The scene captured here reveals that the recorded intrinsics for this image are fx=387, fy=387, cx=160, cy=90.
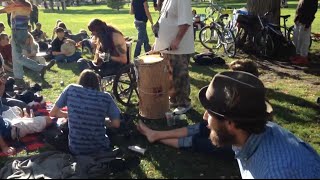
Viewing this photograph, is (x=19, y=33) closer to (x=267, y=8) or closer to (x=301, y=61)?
(x=267, y=8)

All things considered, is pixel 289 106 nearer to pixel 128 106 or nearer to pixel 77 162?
pixel 128 106

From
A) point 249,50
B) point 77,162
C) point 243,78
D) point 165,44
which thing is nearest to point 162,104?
point 165,44

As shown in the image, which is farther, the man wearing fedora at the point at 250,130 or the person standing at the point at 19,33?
the person standing at the point at 19,33

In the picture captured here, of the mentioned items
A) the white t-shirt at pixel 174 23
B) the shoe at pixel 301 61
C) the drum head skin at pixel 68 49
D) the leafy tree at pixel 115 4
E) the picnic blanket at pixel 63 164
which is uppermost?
the leafy tree at pixel 115 4

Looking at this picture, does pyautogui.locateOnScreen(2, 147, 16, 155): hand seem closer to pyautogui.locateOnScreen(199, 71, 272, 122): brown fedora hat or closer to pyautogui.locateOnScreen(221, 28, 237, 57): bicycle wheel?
pyautogui.locateOnScreen(199, 71, 272, 122): brown fedora hat

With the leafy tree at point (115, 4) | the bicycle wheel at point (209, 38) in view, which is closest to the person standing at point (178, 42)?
the bicycle wheel at point (209, 38)

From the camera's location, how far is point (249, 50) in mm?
10578

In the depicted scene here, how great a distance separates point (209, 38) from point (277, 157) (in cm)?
1062

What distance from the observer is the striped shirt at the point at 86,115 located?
162 inches

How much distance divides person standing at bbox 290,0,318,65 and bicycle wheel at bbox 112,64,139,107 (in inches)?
193

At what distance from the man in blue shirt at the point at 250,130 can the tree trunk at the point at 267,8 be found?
891cm

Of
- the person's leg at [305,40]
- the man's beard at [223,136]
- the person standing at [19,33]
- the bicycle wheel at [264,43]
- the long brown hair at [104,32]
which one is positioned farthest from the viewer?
the bicycle wheel at [264,43]

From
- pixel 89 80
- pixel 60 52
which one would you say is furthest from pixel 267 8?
pixel 89 80

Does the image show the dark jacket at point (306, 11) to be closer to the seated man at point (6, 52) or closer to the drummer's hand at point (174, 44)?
the drummer's hand at point (174, 44)
